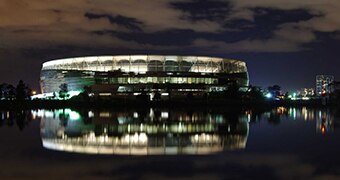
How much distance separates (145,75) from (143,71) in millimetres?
1459

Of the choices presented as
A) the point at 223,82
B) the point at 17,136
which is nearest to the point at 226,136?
the point at 17,136

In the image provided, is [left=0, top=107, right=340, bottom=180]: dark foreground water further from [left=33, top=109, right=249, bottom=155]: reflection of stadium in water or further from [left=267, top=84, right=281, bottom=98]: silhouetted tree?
[left=267, top=84, right=281, bottom=98]: silhouetted tree

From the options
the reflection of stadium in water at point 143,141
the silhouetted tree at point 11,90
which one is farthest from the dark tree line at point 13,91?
the reflection of stadium in water at point 143,141

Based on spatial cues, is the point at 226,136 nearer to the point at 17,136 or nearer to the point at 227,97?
the point at 17,136

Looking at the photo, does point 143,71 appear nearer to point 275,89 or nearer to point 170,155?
point 275,89

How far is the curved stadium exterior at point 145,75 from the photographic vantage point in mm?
92125

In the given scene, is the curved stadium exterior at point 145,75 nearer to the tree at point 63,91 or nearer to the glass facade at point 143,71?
the glass facade at point 143,71

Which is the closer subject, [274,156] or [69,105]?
[274,156]

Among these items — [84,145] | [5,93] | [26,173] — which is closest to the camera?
[26,173]

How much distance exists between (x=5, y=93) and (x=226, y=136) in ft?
267

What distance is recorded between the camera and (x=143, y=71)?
305ft

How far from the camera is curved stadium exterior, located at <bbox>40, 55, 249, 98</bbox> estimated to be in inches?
3627

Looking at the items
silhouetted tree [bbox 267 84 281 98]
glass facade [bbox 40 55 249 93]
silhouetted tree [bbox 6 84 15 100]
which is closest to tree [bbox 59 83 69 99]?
glass facade [bbox 40 55 249 93]

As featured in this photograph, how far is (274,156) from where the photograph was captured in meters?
15.6
